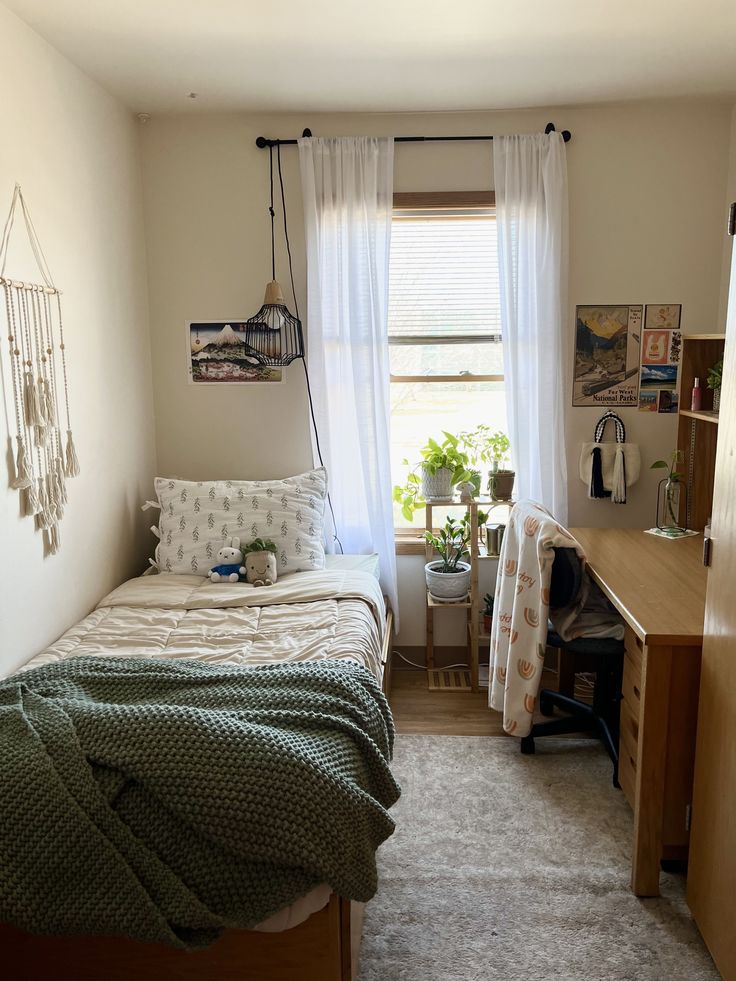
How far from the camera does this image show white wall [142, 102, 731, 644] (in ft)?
11.0

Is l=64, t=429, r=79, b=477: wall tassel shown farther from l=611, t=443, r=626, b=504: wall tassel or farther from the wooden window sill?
l=611, t=443, r=626, b=504: wall tassel

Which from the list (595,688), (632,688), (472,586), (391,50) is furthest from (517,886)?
(391,50)

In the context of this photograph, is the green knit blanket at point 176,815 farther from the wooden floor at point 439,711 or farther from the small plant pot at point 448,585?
the small plant pot at point 448,585

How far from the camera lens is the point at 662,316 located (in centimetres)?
345

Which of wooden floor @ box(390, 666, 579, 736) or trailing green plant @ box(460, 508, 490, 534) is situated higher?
Result: trailing green plant @ box(460, 508, 490, 534)

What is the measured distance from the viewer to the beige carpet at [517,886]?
1.96m

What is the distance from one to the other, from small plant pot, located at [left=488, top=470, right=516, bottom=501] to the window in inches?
11.3

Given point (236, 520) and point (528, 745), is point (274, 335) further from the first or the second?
point (528, 745)

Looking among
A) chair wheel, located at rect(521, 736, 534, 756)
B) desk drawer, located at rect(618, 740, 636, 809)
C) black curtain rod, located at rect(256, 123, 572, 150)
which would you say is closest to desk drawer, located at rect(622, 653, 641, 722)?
desk drawer, located at rect(618, 740, 636, 809)

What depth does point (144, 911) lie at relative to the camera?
1.52 metres

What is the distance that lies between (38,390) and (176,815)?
1513 millimetres

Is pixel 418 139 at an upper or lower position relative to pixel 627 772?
upper

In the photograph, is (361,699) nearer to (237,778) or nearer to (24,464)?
(237,778)

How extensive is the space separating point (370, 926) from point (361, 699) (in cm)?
65
